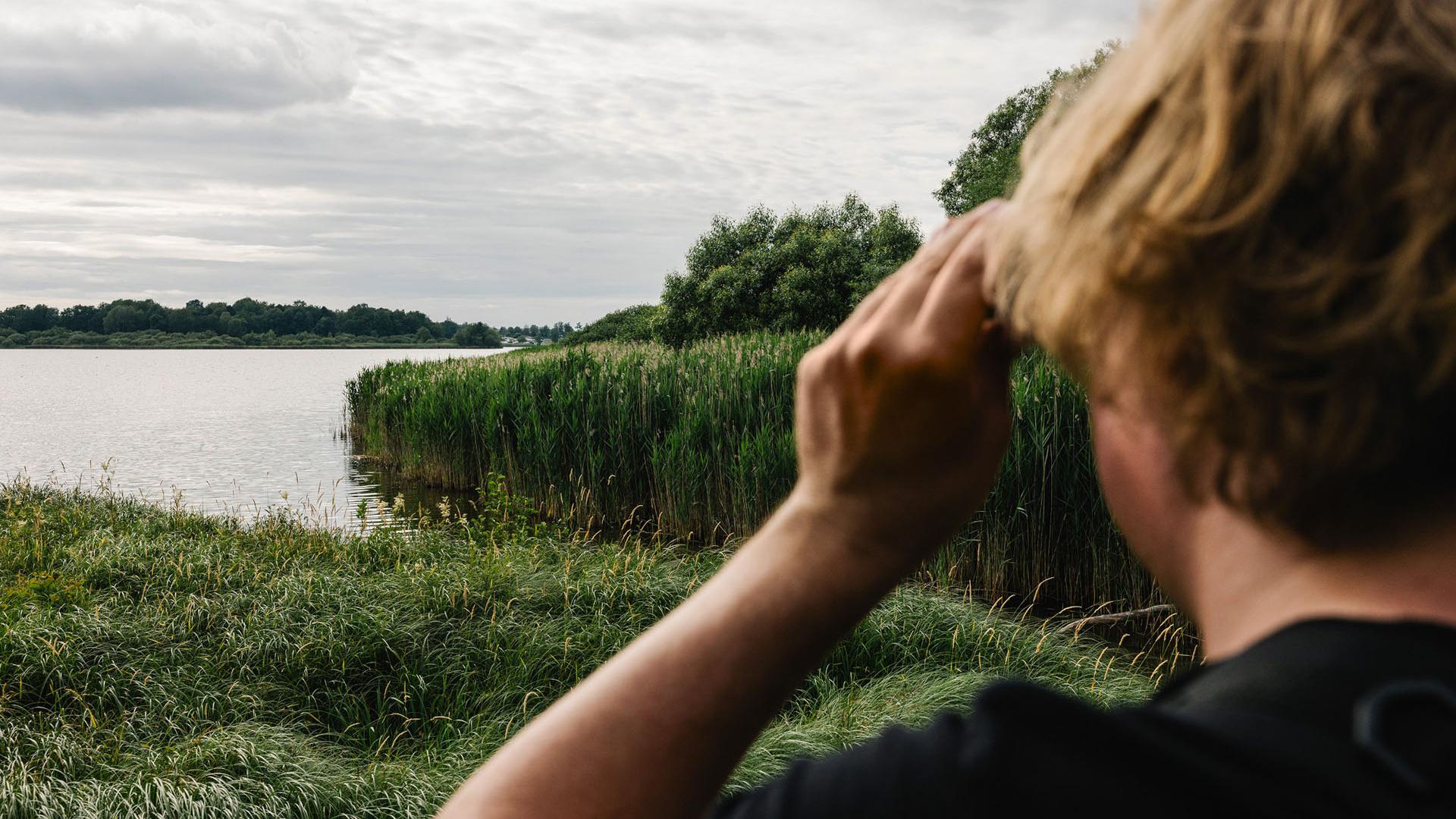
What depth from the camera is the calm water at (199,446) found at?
14.8m

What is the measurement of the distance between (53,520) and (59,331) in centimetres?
10465

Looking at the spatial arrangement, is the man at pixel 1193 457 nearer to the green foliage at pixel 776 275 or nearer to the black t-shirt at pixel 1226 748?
the black t-shirt at pixel 1226 748

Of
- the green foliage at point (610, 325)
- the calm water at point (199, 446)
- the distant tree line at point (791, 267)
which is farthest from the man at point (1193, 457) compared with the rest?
the green foliage at point (610, 325)

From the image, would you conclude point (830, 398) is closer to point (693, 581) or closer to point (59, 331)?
point (693, 581)

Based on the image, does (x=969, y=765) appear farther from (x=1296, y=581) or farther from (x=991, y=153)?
(x=991, y=153)

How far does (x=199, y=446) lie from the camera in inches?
866

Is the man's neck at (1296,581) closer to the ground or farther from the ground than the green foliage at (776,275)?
closer to the ground

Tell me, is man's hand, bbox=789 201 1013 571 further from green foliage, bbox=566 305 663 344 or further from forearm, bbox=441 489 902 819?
green foliage, bbox=566 305 663 344

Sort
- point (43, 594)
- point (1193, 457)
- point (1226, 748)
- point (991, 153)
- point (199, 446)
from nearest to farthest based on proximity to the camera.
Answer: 1. point (1226, 748)
2. point (1193, 457)
3. point (43, 594)
4. point (199, 446)
5. point (991, 153)

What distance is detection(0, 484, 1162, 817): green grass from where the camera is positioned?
4023 millimetres

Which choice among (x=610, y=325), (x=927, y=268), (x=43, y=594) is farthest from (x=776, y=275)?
(x=610, y=325)

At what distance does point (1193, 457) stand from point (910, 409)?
0.17 meters

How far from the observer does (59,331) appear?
9488 cm

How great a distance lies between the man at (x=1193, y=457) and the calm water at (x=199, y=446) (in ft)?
33.0
